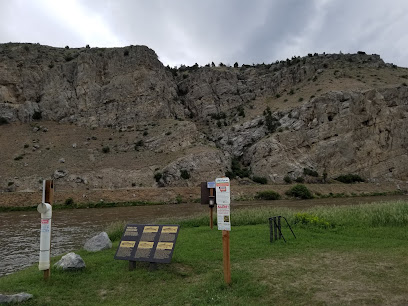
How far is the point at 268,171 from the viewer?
5981 centimetres

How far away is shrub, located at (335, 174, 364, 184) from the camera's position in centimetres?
5784

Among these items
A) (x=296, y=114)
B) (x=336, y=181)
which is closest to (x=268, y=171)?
(x=336, y=181)

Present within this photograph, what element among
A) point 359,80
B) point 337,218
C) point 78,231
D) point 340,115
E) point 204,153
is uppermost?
point 359,80

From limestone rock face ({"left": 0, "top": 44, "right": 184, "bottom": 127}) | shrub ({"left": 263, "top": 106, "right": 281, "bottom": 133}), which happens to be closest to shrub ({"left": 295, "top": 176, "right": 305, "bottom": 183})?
shrub ({"left": 263, "top": 106, "right": 281, "bottom": 133})

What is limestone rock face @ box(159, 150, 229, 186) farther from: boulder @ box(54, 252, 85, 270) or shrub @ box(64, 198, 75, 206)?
boulder @ box(54, 252, 85, 270)

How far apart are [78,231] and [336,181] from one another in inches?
1898

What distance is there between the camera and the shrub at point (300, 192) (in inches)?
1916

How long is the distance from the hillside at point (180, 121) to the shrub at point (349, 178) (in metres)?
1.64

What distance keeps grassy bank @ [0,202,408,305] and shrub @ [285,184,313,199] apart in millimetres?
36060

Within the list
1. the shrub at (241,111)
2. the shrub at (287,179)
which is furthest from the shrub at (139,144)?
the shrub at (287,179)

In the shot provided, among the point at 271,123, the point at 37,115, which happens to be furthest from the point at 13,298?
the point at 37,115

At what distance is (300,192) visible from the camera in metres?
48.8

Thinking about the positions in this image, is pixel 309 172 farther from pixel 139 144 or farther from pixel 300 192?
pixel 139 144

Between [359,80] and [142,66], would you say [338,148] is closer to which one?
[359,80]
